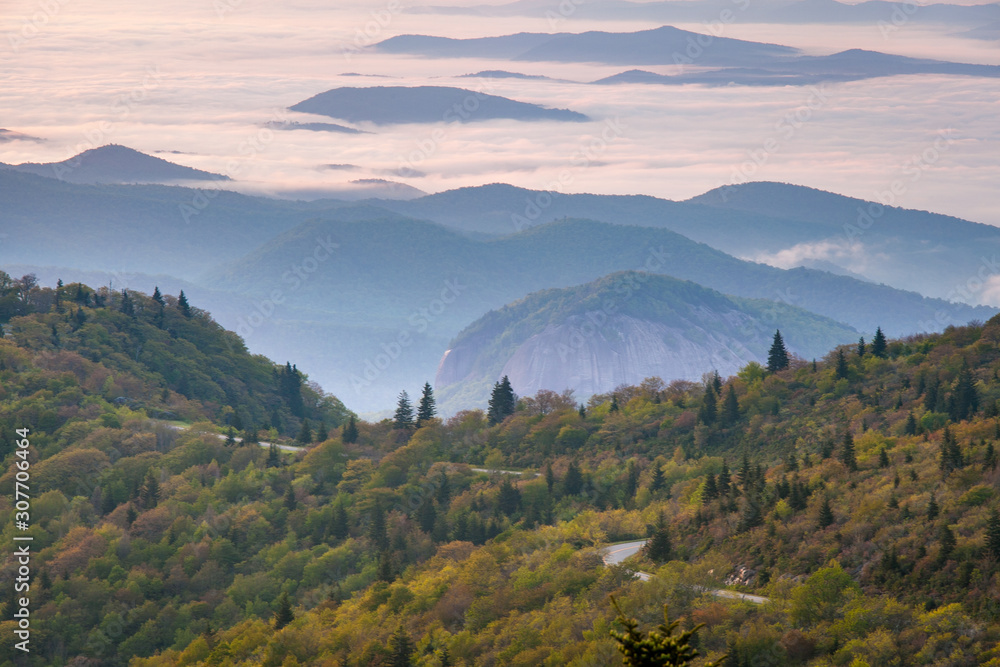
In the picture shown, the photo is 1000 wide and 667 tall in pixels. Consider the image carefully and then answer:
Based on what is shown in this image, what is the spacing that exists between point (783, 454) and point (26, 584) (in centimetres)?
9197

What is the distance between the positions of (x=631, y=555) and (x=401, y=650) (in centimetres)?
2308

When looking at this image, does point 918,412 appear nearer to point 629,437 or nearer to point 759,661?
point 629,437

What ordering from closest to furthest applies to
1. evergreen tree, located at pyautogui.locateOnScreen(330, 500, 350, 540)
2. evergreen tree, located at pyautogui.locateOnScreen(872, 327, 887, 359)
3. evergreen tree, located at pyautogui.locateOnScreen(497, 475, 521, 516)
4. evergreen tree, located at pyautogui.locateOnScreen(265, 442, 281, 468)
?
1. evergreen tree, located at pyautogui.locateOnScreen(497, 475, 521, 516)
2. evergreen tree, located at pyautogui.locateOnScreen(330, 500, 350, 540)
3. evergreen tree, located at pyautogui.locateOnScreen(872, 327, 887, 359)
4. evergreen tree, located at pyautogui.locateOnScreen(265, 442, 281, 468)

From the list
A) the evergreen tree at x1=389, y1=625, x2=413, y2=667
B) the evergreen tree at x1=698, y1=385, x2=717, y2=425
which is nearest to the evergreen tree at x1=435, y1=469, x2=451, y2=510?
the evergreen tree at x1=698, y1=385, x2=717, y2=425

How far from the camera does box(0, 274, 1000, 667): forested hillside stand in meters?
83.7

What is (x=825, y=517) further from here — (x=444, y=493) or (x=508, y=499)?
(x=444, y=493)

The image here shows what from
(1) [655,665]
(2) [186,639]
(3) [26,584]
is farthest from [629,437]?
(1) [655,665]

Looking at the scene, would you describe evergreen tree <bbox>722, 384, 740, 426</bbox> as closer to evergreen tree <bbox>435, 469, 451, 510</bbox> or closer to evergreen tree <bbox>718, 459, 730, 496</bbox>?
evergreen tree <bbox>435, 469, 451, 510</bbox>

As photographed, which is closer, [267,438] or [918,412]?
[918,412]

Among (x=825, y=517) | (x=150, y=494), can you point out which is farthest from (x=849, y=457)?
(x=150, y=494)

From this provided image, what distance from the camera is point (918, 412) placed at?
13200 centimetres

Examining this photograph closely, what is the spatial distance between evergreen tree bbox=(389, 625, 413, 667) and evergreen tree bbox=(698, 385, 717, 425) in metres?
Answer: 68.0

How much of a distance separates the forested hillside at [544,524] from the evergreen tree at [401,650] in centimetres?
31

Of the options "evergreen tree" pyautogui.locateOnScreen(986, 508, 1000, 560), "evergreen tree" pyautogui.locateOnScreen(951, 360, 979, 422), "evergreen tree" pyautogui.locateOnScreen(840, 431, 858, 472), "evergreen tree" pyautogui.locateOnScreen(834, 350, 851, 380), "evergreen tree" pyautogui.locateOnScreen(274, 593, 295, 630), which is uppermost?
"evergreen tree" pyautogui.locateOnScreen(834, 350, 851, 380)
